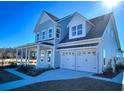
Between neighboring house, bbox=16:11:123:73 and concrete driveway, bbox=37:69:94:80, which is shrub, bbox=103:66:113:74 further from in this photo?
concrete driveway, bbox=37:69:94:80

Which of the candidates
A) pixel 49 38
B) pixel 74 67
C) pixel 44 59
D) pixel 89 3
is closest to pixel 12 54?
pixel 44 59

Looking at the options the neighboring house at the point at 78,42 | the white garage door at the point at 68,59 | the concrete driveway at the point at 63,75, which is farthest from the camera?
the white garage door at the point at 68,59

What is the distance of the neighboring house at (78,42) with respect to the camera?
9.72 meters

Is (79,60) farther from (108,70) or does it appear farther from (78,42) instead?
(108,70)

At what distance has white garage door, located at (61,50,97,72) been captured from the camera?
387 inches

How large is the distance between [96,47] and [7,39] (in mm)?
6013

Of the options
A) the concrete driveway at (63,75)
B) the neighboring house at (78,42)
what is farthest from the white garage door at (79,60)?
the concrete driveway at (63,75)

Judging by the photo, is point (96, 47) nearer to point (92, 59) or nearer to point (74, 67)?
point (92, 59)

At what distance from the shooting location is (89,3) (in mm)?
7090

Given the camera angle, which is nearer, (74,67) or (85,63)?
(85,63)

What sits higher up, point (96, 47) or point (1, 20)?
point (1, 20)

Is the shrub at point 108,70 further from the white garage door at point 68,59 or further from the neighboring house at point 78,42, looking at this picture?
the white garage door at point 68,59

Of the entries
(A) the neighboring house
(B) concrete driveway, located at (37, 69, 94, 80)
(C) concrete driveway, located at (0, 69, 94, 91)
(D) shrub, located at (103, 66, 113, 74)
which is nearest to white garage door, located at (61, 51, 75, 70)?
(A) the neighboring house

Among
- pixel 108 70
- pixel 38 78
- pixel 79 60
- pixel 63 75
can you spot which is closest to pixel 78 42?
pixel 79 60
